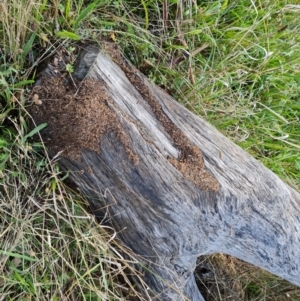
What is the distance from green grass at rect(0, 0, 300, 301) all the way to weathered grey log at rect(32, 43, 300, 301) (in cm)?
9

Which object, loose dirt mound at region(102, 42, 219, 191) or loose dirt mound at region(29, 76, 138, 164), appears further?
loose dirt mound at region(102, 42, 219, 191)

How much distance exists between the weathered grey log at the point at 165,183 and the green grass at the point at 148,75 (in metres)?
0.09

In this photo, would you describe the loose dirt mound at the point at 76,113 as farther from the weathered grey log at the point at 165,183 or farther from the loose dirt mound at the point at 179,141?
the loose dirt mound at the point at 179,141

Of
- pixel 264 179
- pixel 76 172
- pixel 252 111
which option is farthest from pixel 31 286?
pixel 252 111

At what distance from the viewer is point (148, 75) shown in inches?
65.3

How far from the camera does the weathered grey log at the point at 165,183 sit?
50.2 inches

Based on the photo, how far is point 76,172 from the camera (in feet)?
4.41

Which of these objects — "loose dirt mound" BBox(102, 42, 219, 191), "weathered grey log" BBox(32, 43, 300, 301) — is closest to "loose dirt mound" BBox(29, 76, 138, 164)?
"weathered grey log" BBox(32, 43, 300, 301)

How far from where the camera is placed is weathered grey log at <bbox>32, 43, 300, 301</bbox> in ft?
4.18

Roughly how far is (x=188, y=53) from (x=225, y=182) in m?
0.56

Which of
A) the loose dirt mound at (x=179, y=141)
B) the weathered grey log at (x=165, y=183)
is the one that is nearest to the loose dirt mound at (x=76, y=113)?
the weathered grey log at (x=165, y=183)

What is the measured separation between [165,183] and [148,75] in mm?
511

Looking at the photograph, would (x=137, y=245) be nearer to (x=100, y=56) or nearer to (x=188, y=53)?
(x=100, y=56)

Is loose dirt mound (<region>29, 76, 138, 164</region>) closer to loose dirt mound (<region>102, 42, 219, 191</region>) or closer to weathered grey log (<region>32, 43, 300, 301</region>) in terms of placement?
weathered grey log (<region>32, 43, 300, 301</region>)
